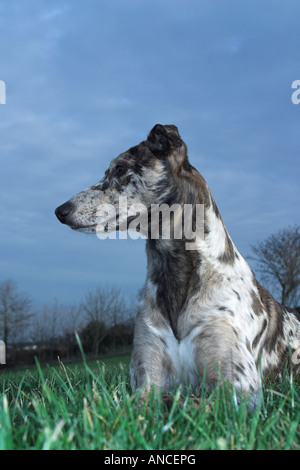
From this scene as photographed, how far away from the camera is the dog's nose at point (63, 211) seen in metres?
5.33

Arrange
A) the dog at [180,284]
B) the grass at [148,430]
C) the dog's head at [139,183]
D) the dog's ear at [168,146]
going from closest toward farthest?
the grass at [148,430] < the dog at [180,284] < the dog's head at [139,183] < the dog's ear at [168,146]

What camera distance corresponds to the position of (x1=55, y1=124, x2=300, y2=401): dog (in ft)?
16.2

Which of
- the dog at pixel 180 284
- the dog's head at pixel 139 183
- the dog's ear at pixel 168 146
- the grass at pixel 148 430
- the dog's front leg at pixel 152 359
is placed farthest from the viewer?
the dog's ear at pixel 168 146

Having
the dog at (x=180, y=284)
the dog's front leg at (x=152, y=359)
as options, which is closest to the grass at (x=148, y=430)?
the dog at (x=180, y=284)

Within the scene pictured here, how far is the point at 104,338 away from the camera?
41.1 m

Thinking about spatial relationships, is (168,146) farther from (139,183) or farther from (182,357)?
(182,357)

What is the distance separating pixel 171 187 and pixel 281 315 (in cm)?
259

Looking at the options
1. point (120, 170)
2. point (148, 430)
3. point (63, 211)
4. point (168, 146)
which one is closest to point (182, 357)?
point (148, 430)

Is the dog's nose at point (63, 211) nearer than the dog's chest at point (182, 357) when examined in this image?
No

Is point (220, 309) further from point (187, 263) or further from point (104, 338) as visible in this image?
point (104, 338)

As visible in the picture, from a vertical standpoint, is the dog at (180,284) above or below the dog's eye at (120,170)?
below

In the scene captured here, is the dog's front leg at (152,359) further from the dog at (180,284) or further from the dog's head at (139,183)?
the dog's head at (139,183)

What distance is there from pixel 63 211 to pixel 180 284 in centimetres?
152
